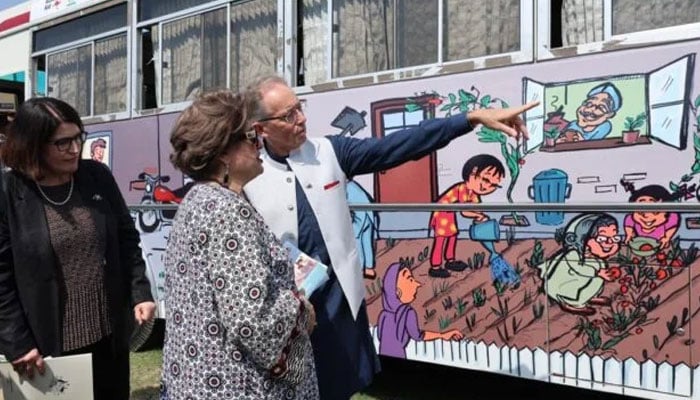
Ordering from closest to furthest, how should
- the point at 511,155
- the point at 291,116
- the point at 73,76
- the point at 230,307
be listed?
the point at 230,307
the point at 291,116
the point at 511,155
the point at 73,76

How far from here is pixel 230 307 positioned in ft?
5.82

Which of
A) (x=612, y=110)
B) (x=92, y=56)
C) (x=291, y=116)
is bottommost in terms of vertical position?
(x=291, y=116)

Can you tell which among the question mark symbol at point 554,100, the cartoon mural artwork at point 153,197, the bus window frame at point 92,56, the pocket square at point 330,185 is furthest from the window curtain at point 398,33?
the bus window frame at point 92,56

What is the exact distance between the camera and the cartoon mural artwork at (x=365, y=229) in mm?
4129

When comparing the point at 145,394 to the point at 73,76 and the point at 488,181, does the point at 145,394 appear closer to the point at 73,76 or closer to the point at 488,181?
the point at 488,181

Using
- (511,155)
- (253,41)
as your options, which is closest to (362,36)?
(253,41)

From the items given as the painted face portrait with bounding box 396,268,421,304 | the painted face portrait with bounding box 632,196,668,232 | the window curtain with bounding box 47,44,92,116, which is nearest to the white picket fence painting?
the painted face portrait with bounding box 396,268,421,304

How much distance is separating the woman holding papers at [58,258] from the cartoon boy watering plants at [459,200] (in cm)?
158

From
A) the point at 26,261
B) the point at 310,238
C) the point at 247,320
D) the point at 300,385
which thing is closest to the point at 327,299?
the point at 310,238

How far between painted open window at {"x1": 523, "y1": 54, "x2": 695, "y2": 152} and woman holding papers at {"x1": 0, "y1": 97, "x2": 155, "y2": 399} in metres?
1.91

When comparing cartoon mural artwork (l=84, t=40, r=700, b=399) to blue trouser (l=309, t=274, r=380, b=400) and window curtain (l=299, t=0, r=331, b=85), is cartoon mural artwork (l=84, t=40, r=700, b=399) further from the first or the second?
blue trouser (l=309, t=274, r=380, b=400)

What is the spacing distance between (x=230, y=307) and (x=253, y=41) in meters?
3.31

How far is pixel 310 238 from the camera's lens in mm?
2404

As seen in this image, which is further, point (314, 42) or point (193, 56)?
point (193, 56)
